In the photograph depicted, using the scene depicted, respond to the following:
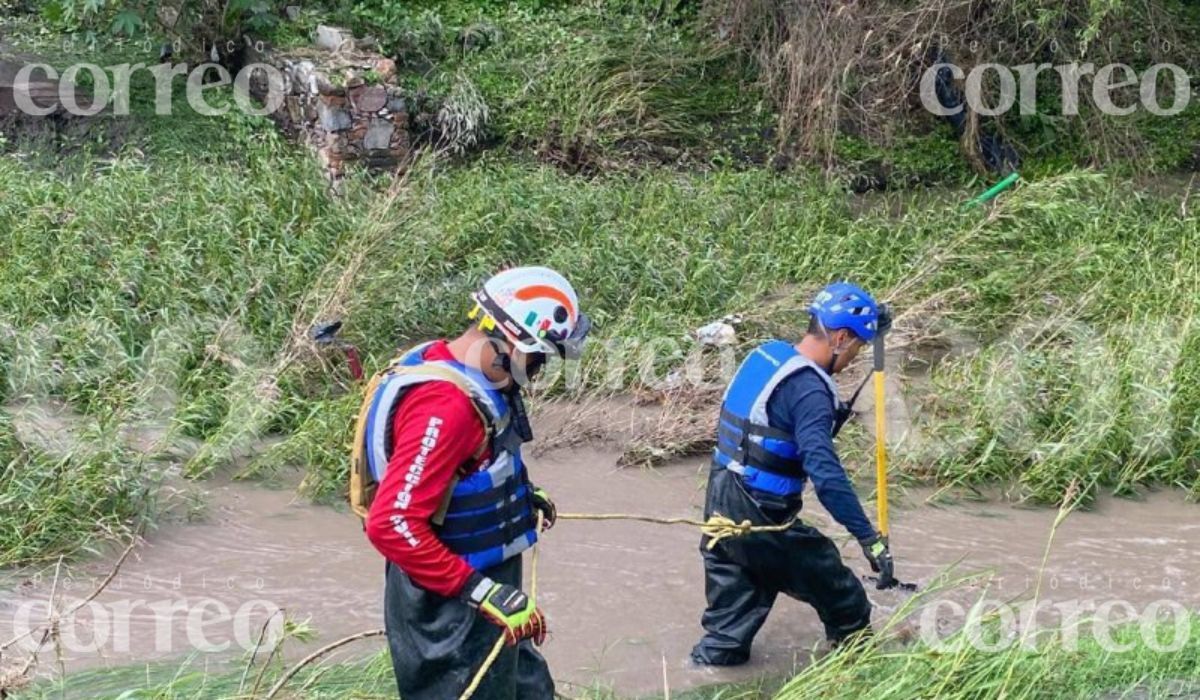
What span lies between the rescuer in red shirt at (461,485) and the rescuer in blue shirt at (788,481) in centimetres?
122

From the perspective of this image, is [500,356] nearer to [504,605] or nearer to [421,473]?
[421,473]

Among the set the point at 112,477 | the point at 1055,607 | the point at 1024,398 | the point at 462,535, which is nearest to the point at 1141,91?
the point at 1024,398

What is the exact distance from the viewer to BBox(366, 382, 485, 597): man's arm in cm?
348

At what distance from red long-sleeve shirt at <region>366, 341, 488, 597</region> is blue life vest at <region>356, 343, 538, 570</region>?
0.04 ft

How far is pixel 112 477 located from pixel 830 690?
Result: 343 cm

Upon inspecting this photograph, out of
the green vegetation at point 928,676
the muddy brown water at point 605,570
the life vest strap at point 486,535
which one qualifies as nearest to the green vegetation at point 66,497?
the muddy brown water at point 605,570

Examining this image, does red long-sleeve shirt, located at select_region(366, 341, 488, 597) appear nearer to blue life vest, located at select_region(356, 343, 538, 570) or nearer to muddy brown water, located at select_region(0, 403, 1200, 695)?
blue life vest, located at select_region(356, 343, 538, 570)

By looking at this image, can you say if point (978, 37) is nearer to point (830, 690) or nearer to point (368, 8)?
point (368, 8)

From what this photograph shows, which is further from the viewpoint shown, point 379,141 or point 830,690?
point 379,141

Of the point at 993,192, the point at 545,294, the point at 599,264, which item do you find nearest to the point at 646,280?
the point at 599,264

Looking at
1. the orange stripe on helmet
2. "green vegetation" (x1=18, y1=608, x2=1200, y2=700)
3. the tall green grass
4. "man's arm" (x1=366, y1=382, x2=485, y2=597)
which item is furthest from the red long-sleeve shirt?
the tall green grass

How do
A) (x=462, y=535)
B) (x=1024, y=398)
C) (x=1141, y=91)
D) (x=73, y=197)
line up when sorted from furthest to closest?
(x=1141, y=91)
(x=73, y=197)
(x=1024, y=398)
(x=462, y=535)

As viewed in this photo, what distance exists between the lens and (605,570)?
627 cm

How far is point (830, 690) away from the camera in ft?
13.8
